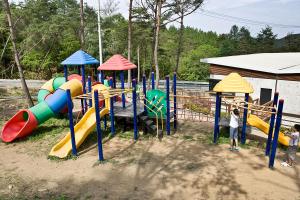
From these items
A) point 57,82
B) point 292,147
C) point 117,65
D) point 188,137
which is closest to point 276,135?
point 292,147

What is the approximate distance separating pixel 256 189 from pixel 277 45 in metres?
46.4

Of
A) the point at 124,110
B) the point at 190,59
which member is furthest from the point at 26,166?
the point at 190,59

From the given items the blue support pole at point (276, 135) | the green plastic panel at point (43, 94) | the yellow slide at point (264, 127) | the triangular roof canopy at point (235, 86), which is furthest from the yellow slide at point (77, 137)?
the blue support pole at point (276, 135)

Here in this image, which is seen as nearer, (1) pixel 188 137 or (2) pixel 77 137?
(2) pixel 77 137

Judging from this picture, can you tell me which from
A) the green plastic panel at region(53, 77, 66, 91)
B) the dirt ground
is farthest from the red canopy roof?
the dirt ground

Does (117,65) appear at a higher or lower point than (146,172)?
higher

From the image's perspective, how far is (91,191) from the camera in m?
6.49

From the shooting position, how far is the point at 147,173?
7.35 metres

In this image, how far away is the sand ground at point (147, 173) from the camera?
6.39 meters

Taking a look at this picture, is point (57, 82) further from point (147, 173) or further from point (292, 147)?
point (292, 147)

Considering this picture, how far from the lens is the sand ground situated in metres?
6.39

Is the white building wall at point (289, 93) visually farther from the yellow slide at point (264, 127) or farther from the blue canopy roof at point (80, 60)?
the blue canopy roof at point (80, 60)

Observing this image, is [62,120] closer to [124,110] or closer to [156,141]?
[124,110]

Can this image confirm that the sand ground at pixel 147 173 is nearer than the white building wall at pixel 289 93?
Yes
